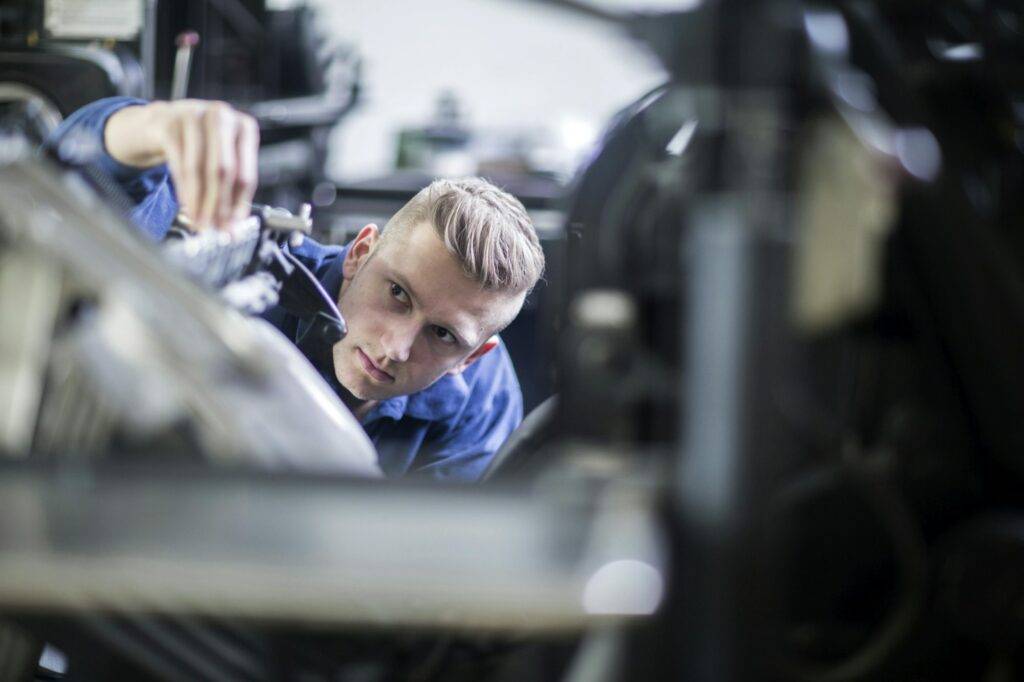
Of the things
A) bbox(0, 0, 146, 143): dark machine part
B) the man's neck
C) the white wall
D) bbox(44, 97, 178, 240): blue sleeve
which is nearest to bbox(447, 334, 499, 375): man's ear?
the man's neck

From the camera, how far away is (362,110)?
124 centimetres

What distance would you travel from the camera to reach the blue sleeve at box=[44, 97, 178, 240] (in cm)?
113

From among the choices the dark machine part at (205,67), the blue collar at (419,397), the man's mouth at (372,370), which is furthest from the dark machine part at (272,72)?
the man's mouth at (372,370)

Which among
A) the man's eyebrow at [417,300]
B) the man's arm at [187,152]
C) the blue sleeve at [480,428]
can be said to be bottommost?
the blue sleeve at [480,428]

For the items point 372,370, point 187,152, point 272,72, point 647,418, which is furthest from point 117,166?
point 647,418

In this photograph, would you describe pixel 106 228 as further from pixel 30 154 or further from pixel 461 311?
pixel 461 311

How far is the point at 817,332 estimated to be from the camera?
99 cm

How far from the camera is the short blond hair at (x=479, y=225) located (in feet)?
4.10

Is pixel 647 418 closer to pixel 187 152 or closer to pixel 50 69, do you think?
pixel 187 152

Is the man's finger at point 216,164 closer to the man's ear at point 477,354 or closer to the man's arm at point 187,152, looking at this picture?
the man's arm at point 187,152

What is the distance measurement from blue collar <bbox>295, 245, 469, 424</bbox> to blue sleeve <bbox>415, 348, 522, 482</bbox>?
0.02 meters

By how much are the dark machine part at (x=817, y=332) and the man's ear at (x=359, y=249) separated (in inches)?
12.2

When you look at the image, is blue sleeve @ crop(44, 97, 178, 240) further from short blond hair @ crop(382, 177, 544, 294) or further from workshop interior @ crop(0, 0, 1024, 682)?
short blond hair @ crop(382, 177, 544, 294)

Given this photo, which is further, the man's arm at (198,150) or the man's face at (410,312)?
the man's face at (410,312)
